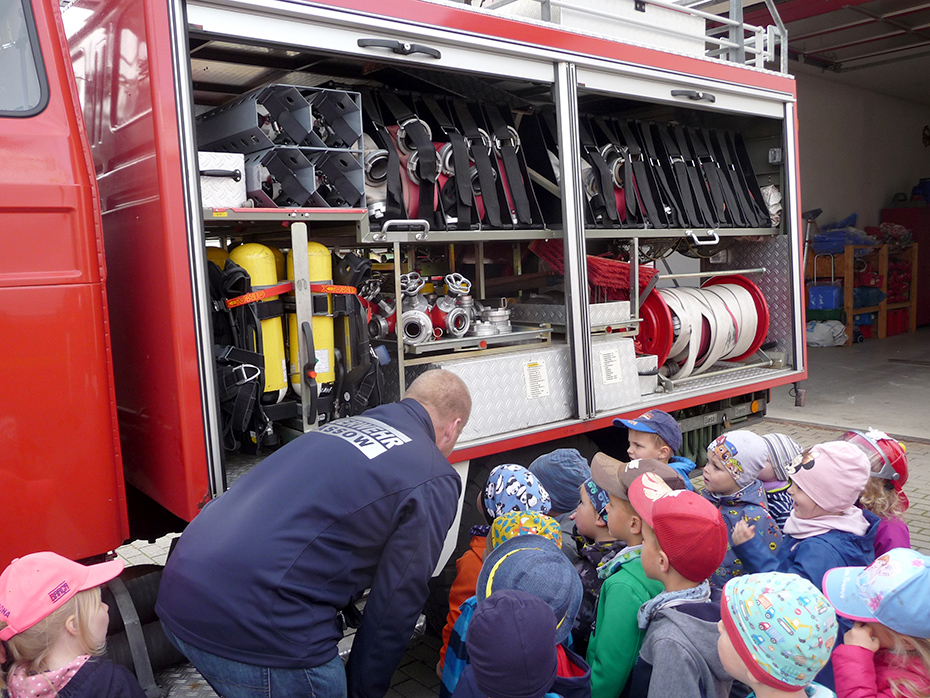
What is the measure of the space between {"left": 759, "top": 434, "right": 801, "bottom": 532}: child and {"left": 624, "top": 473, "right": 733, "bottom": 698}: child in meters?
1.24

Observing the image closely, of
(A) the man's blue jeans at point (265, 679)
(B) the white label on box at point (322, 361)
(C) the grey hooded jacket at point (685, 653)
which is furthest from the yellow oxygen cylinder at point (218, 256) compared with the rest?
(C) the grey hooded jacket at point (685, 653)

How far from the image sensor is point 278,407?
302 centimetres

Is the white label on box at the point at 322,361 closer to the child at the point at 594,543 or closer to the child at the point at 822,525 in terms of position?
the child at the point at 594,543

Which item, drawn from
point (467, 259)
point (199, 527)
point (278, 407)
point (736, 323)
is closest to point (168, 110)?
point (278, 407)

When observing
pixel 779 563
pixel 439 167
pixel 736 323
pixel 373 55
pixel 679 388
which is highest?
pixel 373 55

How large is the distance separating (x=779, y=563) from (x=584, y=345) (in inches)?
58.6

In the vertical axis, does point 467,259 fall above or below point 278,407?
above

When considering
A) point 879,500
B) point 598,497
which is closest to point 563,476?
point 598,497

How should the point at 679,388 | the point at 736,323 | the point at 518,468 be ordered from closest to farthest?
1. the point at 518,468
2. the point at 679,388
3. the point at 736,323

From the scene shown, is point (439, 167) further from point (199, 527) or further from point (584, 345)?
point (199, 527)

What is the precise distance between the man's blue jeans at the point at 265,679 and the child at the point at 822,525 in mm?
1509

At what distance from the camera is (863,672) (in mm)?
1990

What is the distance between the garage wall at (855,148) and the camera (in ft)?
46.8

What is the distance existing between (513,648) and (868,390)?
Result: 9.20 m
